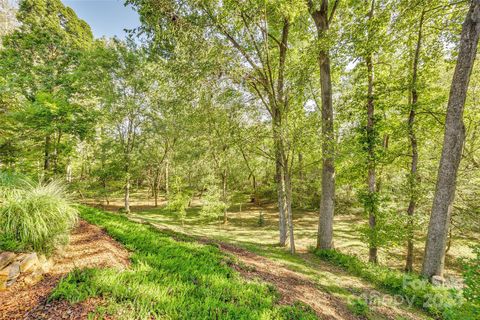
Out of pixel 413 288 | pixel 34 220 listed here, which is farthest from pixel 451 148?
A: pixel 34 220

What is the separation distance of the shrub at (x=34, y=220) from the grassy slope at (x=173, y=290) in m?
0.79

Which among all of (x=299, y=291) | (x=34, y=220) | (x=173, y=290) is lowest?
(x=299, y=291)

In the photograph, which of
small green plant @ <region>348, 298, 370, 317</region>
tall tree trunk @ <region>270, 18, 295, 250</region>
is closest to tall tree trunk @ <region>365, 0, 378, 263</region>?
tall tree trunk @ <region>270, 18, 295, 250</region>

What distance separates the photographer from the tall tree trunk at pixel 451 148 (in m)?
4.86

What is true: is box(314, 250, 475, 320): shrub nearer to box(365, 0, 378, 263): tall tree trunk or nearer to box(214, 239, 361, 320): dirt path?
box(365, 0, 378, 263): tall tree trunk

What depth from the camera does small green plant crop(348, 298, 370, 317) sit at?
3.74m

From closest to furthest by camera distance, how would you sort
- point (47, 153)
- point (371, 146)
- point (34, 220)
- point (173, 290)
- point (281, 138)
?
point (173, 290), point (34, 220), point (281, 138), point (371, 146), point (47, 153)

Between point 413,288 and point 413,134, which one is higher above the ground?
point 413,134

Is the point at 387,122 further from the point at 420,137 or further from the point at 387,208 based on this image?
the point at 387,208

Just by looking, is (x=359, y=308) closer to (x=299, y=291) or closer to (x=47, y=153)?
(x=299, y=291)

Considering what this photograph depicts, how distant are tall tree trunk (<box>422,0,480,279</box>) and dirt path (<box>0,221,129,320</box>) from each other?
7.17 metres

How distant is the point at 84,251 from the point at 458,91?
8649 millimetres

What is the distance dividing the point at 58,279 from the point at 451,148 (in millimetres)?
8178

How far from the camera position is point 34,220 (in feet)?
9.34
